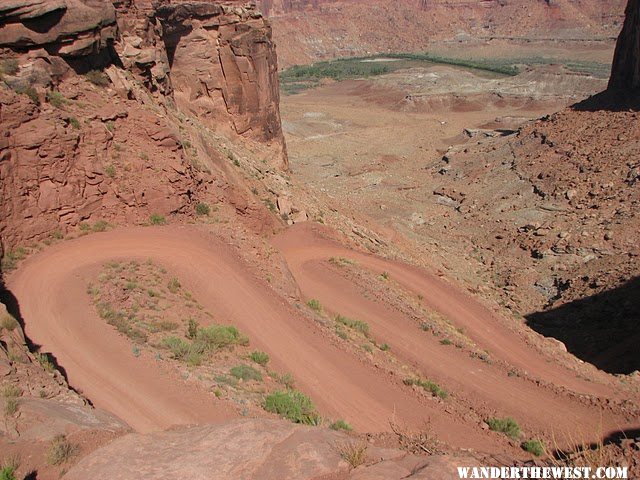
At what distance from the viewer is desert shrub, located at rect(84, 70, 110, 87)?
51.6 feet

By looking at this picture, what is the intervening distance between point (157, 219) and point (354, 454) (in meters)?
10.4

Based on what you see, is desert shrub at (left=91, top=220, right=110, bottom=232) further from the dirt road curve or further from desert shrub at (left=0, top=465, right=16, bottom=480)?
desert shrub at (left=0, top=465, right=16, bottom=480)

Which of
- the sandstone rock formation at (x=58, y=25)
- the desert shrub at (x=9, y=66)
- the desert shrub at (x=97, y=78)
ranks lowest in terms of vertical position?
the desert shrub at (x=97, y=78)

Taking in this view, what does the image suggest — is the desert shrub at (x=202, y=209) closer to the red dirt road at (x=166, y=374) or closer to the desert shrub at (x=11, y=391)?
the red dirt road at (x=166, y=374)

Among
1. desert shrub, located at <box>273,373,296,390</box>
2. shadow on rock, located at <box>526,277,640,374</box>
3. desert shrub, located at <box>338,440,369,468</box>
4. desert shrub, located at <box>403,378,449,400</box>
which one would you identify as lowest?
shadow on rock, located at <box>526,277,640,374</box>

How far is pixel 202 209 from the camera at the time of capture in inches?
627

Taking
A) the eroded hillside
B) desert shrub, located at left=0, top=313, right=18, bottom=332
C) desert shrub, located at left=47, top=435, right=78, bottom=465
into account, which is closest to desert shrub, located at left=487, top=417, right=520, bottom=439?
the eroded hillside

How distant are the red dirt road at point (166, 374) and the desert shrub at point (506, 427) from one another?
459 mm

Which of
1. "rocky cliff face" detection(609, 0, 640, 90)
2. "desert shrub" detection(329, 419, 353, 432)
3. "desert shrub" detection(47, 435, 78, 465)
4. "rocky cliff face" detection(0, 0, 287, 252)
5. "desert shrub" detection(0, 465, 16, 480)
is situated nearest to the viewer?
"desert shrub" detection(0, 465, 16, 480)

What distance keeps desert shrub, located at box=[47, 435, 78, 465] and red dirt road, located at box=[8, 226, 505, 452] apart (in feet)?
6.25

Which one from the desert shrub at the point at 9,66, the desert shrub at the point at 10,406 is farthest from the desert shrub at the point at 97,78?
the desert shrub at the point at 10,406

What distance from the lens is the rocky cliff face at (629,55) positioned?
4284cm

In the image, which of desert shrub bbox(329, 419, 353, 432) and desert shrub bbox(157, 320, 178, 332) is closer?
desert shrub bbox(329, 419, 353, 432)

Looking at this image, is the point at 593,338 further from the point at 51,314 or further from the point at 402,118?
the point at 402,118
